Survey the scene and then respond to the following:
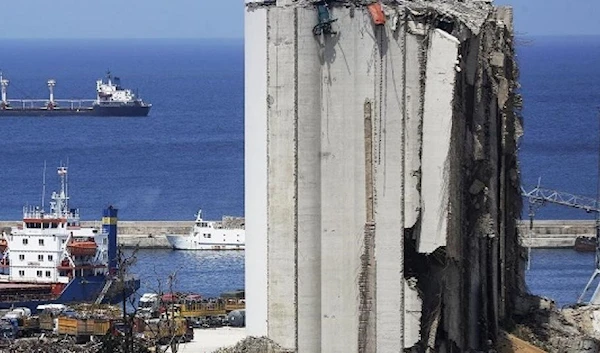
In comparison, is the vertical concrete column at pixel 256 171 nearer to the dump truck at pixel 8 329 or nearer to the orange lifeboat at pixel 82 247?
the dump truck at pixel 8 329

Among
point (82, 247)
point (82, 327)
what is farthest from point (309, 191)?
point (82, 247)

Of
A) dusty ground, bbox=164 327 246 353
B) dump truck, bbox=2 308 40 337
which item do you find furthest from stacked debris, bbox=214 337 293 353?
dump truck, bbox=2 308 40 337

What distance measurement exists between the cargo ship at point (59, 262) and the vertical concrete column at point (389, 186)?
30731mm

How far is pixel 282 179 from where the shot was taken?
72.2 ft

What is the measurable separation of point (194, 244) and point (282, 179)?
4927 cm

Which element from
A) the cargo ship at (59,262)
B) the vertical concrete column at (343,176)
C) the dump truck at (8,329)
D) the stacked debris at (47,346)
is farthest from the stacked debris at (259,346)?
the cargo ship at (59,262)

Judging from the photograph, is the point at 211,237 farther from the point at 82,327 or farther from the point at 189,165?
the point at 189,165

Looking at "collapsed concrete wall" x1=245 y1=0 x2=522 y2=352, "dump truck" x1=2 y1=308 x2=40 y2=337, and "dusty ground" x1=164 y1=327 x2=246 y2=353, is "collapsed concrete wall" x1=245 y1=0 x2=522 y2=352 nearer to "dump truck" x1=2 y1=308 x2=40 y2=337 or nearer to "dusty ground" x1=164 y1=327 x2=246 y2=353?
"dusty ground" x1=164 y1=327 x2=246 y2=353

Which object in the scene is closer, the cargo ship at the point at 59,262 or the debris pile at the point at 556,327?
the debris pile at the point at 556,327

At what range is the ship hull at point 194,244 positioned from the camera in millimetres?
70125

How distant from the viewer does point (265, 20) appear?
22.3m

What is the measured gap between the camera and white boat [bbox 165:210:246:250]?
70.2 meters

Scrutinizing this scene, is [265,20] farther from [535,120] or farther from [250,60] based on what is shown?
[535,120]

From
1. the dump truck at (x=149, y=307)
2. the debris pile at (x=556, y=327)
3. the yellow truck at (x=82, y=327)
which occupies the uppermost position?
the debris pile at (x=556, y=327)
